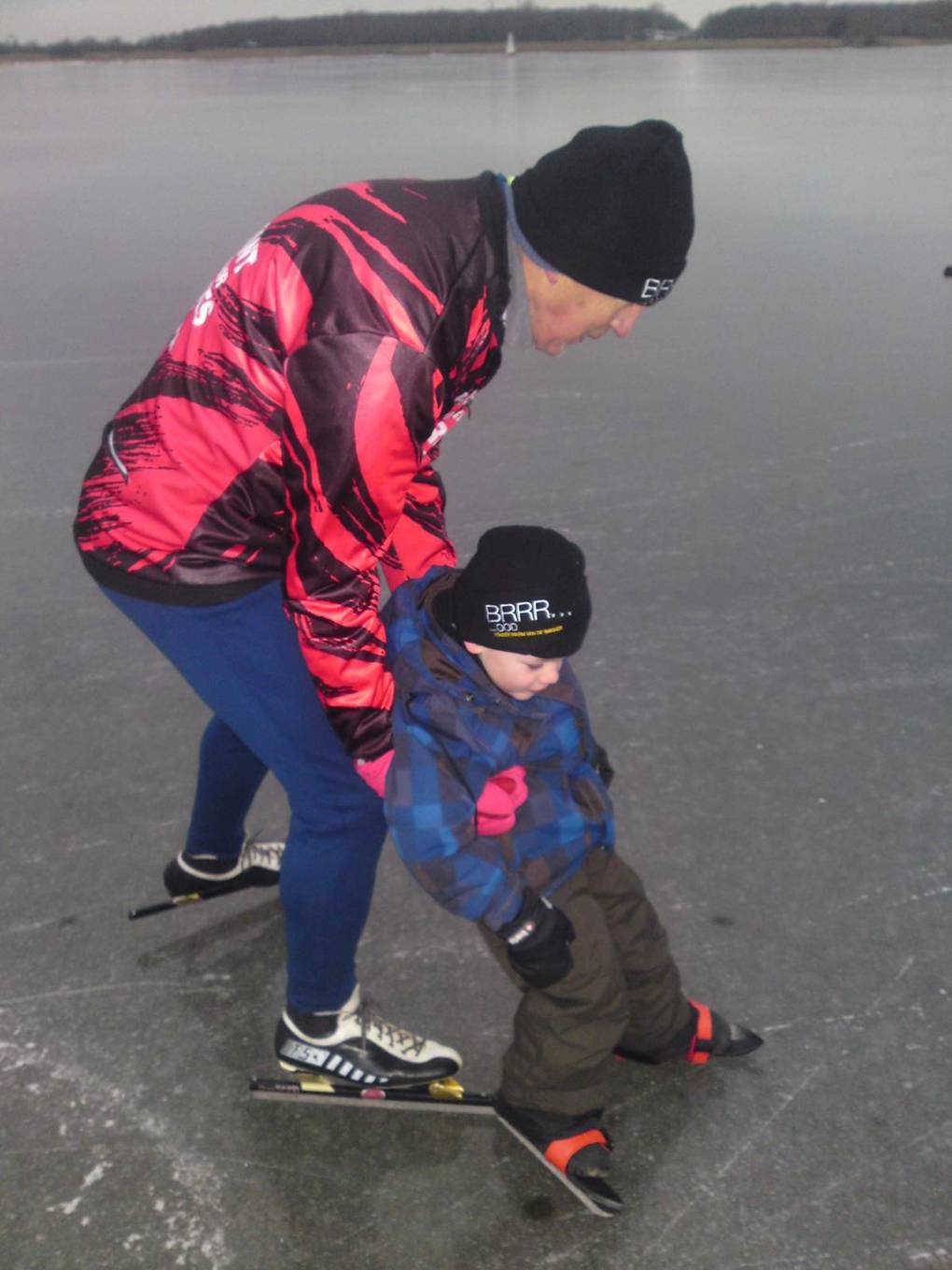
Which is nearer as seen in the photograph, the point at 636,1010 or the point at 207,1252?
the point at 207,1252

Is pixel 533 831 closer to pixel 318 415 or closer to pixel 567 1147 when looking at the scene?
pixel 567 1147

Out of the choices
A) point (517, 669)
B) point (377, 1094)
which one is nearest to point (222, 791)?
point (377, 1094)

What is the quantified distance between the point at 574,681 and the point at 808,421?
3.40 m

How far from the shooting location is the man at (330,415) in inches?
58.2

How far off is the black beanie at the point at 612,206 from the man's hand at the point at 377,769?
698 millimetres

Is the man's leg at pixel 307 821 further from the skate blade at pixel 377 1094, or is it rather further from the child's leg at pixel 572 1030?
the child's leg at pixel 572 1030

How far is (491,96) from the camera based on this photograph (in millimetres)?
21641

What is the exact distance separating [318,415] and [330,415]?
0.02 meters

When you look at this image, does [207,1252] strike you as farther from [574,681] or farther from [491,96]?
[491,96]

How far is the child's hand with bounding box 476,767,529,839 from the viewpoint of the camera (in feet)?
5.87

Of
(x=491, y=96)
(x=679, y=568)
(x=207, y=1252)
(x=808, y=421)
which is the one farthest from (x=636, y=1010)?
(x=491, y=96)

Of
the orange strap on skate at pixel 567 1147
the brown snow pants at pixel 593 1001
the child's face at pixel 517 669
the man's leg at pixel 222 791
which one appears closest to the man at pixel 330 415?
the child's face at pixel 517 669

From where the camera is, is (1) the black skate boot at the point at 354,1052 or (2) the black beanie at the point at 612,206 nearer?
(2) the black beanie at the point at 612,206

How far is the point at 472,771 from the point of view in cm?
177
